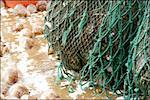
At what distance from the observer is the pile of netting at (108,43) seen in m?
1.29

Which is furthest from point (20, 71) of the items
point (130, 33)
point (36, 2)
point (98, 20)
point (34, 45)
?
point (36, 2)

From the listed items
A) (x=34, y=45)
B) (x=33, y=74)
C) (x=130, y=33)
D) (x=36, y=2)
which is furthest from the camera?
(x=36, y=2)

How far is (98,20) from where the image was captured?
145 cm

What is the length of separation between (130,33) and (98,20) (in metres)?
0.14

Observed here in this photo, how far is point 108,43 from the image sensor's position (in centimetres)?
140

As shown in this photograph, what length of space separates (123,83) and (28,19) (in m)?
0.96

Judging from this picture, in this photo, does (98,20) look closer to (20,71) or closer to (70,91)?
(70,91)

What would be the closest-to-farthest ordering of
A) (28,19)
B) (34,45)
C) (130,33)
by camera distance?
(130,33)
(34,45)
(28,19)

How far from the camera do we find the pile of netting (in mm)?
1285

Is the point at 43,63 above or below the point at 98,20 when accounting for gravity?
below

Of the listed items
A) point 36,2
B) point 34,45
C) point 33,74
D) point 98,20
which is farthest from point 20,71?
point 36,2

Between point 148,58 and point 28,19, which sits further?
point 28,19

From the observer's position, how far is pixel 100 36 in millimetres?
1391

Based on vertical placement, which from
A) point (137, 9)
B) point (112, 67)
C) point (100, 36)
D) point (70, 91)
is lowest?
point (70, 91)
